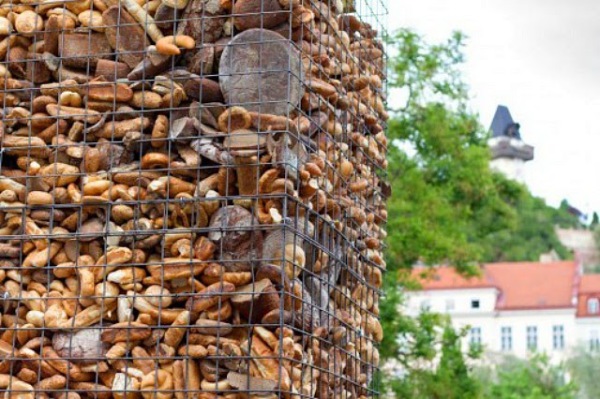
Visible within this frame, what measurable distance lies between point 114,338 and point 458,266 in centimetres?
1303

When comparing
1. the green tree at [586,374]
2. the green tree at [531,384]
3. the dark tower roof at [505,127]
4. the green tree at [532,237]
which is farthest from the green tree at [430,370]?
the dark tower roof at [505,127]

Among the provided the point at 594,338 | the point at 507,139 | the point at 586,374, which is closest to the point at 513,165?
the point at 507,139

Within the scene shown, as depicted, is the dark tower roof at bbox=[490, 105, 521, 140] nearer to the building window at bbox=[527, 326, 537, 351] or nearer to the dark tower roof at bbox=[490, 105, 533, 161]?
the dark tower roof at bbox=[490, 105, 533, 161]

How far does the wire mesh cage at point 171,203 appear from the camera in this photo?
390cm

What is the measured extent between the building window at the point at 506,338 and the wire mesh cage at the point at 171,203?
51454mm

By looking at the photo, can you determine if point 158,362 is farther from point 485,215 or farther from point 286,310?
point 485,215

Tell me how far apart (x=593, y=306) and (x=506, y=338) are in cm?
415

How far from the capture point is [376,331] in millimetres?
5008

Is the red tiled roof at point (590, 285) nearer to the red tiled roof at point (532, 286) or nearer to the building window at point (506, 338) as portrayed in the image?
the red tiled roof at point (532, 286)

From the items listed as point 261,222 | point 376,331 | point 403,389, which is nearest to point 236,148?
point 261,222

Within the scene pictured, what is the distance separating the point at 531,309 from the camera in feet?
182

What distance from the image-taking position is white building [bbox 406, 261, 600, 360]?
54656mm

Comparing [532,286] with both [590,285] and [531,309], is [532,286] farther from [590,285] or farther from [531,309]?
[590,285]

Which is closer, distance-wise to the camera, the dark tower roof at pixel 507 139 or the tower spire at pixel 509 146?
the tower spire at pixel 509 146
